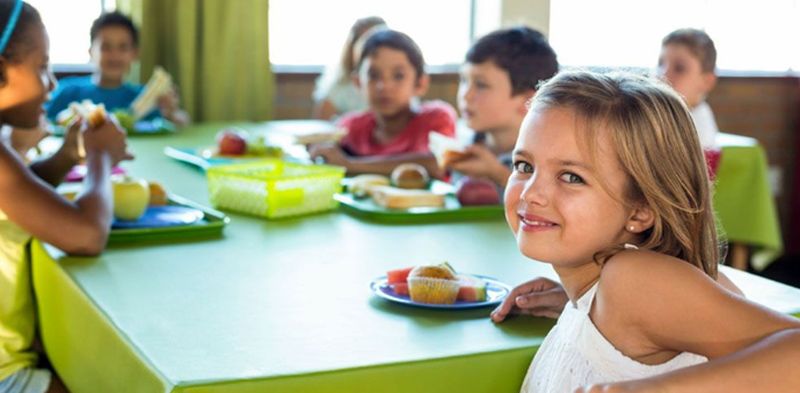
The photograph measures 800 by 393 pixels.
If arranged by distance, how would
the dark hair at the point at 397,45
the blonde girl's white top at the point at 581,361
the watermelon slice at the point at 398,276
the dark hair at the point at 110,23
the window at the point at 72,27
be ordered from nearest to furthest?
1. the blonde girl's white top at the point at 581,361
2. the watermelon slice at the point at 398,276
3. the dark hair at the point at 397,45
4. the dark hair at the point at 110,23
5. the window at the point at 72,27

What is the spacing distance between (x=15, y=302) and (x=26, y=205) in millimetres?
170

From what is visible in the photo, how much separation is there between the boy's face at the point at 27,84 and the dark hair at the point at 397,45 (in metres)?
1.36

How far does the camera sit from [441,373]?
→ 119 cm

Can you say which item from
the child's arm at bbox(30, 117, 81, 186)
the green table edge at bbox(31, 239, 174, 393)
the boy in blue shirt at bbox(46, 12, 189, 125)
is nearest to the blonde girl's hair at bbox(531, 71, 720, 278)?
the green table edge at bbox(31, 239, 174, 393)

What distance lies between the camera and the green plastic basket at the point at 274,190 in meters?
2.03

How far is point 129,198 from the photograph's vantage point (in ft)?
6.23

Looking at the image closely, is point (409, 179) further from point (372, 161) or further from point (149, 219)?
point (149, 219)

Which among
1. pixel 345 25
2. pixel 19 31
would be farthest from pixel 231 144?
pixel 345 25

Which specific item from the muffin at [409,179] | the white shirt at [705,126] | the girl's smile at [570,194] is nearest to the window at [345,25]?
the white shirt at [705,126]

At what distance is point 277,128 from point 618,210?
263 cm

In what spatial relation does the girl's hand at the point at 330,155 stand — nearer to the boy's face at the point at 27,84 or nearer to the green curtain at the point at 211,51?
the boy's face at the point at 27,84

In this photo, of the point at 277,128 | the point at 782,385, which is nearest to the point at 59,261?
the point at 782,385

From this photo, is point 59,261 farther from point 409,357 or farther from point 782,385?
point 782,385

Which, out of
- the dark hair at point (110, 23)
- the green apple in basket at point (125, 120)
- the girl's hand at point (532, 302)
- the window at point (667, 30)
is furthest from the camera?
the window at point (667, 30)
